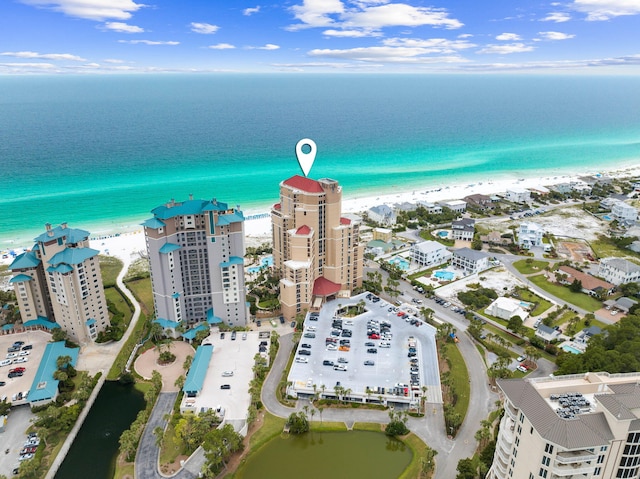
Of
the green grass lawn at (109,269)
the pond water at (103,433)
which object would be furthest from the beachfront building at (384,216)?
the pond water at (103,433)

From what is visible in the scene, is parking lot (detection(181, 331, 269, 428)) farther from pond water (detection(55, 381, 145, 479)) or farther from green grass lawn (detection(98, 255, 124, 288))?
green grass lawn (detection(98, 255, 124, 288))

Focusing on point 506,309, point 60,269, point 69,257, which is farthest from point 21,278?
point 506,309

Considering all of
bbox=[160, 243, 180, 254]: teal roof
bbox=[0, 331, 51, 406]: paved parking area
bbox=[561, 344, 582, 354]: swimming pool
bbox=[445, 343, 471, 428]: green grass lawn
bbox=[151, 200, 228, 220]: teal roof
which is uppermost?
bbox=[151, 200, 228, 220]: teal roof

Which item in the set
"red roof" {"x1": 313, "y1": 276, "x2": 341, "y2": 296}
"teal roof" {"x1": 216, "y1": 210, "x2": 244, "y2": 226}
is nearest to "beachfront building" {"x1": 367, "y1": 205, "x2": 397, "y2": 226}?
"red roof" {"x1": 313, "y1": 276, "x2": 341, "y2": 296}

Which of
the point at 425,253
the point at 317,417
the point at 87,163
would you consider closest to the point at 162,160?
the point at 87,163

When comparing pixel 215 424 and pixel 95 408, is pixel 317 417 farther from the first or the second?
pixel 95 408

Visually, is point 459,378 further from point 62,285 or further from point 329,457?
point 62,285
